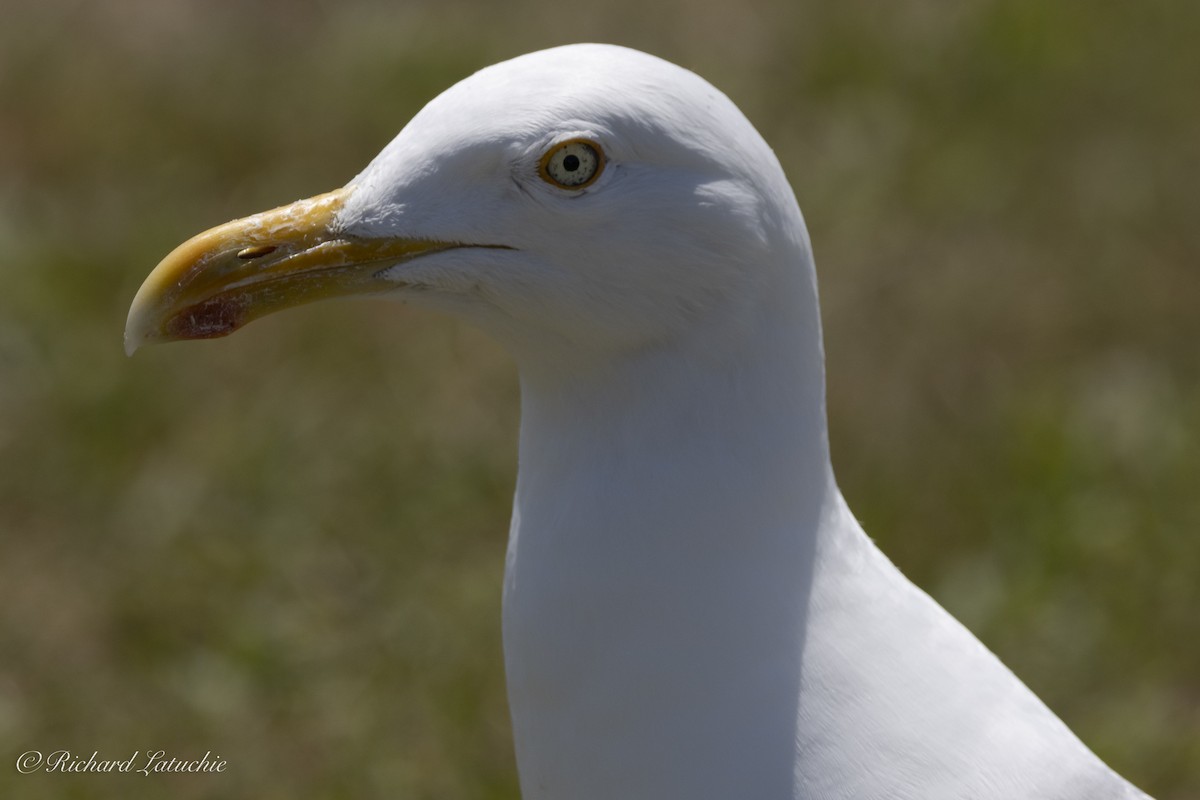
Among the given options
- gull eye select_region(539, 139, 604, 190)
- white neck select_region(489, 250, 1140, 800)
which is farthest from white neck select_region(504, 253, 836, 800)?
gull eye select_region(539, 139, 604, 190)

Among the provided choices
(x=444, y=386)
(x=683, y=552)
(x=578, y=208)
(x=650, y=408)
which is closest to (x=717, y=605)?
(x=683, y=552)

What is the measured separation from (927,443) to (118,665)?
98.5 inches

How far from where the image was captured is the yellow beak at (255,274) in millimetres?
2318

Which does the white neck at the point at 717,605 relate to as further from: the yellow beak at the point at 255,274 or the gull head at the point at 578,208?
the yellow beak at the point at 255,274

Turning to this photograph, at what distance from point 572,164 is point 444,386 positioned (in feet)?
10.3

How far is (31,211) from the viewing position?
5848mm

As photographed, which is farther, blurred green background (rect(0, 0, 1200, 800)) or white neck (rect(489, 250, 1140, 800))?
blurred green background (rect(0, 0, 1200, 800))

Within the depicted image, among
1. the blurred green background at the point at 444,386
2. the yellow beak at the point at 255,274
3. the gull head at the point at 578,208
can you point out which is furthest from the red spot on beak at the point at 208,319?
the blurred green background at the point at 444,386

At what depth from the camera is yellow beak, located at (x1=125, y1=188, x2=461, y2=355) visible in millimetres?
2318

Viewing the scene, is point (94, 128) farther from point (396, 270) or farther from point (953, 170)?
point (396, 270)
